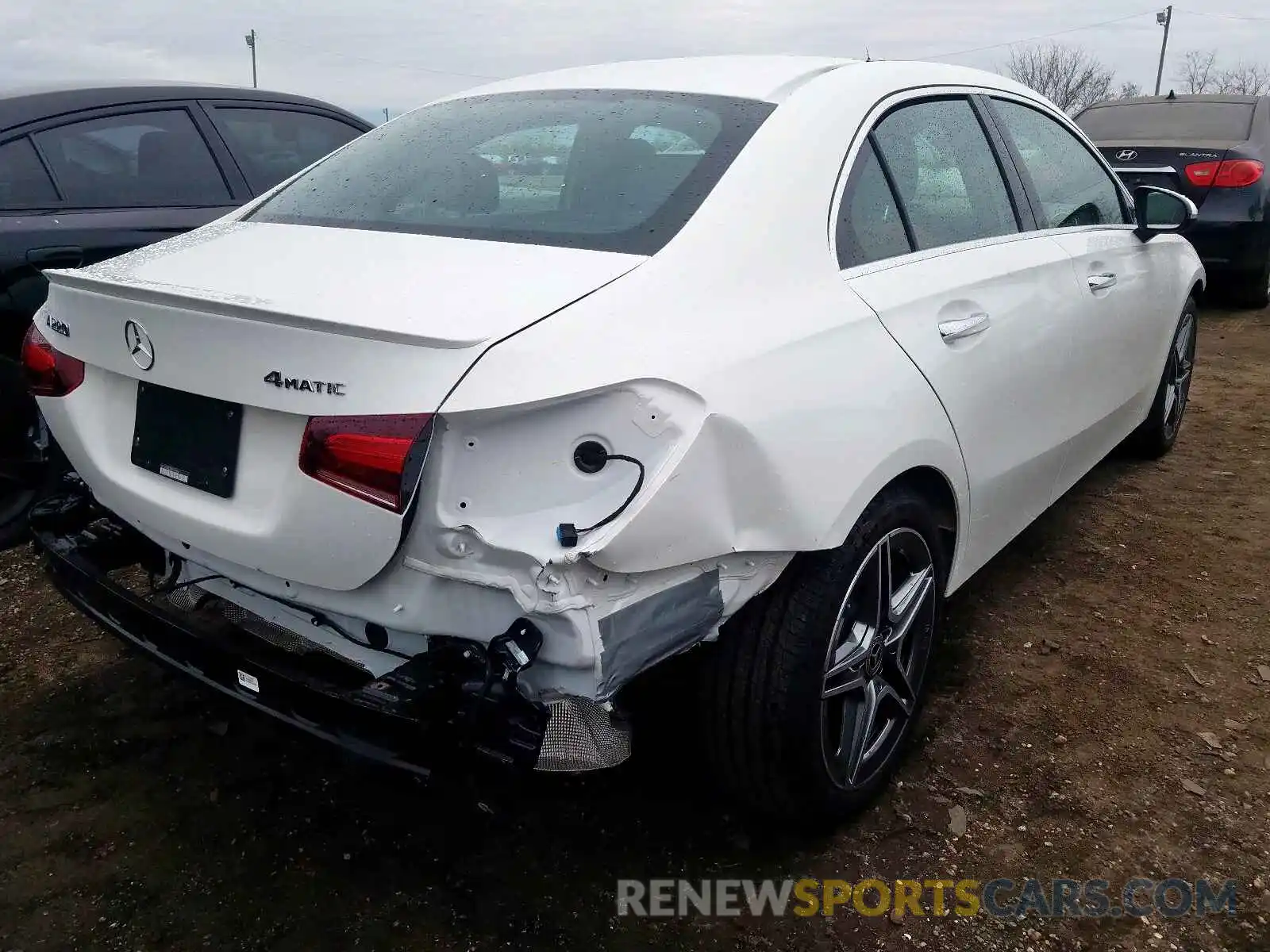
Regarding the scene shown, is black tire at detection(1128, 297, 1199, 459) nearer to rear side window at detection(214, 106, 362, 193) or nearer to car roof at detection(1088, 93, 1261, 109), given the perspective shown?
rear side window at detection(214, 106, 362, 193)

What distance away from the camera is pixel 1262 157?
7.25 metres

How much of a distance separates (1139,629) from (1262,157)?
557cm

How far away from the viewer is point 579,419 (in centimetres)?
166

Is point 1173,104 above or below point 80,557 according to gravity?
above

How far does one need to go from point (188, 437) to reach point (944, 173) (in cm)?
192

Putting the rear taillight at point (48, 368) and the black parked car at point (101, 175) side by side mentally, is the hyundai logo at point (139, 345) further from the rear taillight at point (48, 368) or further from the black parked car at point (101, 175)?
the black parked car at point (101, 175)

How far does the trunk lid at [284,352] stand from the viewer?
65.7 inches

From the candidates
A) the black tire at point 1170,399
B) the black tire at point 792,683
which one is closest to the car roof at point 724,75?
the black tire at point 792,683

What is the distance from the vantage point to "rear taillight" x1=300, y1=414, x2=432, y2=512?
1625mm

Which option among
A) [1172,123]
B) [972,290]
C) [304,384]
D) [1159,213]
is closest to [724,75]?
[972,290]

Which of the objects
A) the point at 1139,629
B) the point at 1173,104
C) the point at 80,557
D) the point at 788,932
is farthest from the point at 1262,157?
the point at 80,557

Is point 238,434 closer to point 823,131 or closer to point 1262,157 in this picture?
point 823,131

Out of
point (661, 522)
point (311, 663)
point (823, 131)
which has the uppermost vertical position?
point (823, 131)

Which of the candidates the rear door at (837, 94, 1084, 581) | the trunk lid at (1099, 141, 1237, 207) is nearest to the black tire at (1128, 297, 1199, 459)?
the rear door at (837, 94, 1084, 581)
